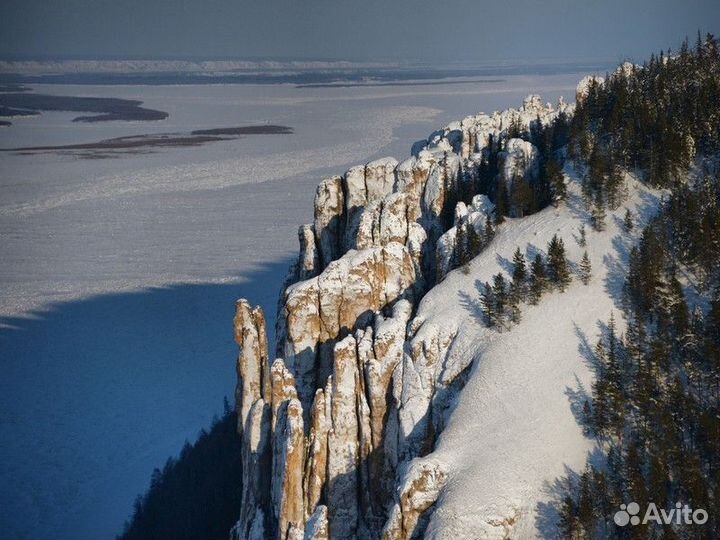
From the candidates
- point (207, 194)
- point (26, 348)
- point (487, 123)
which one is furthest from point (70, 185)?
point (487, 123)

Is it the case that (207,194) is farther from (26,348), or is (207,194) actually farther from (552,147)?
(552,147)

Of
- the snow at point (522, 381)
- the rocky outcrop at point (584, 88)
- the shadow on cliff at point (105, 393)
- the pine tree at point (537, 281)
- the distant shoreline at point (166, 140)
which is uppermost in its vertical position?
the rocky outcrop at point (584, 88)

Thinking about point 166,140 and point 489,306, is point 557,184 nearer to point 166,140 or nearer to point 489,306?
point 489,306

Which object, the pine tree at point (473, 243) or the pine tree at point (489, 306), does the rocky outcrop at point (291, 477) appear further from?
the pine tree at point (473, 243)

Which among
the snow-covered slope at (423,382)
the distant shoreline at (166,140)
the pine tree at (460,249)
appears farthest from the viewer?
the distant shoreline at (166,140)

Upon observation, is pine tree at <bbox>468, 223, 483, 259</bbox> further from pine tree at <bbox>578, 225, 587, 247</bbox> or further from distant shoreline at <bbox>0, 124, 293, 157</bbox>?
distant shoreline at <bbox>0, 124, 293, 157</bbox>

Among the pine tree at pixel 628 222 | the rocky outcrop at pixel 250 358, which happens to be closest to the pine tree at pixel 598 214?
the pine tree at pixel 628 222
